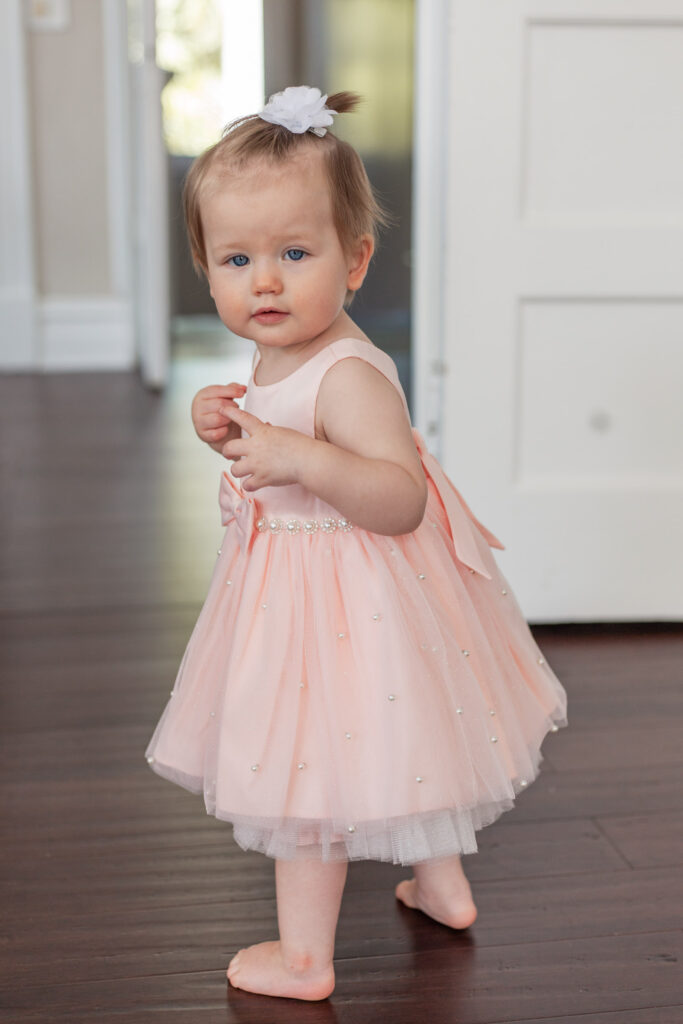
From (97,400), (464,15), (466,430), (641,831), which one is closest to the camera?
(641,831)

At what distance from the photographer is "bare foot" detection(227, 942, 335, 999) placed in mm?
1124

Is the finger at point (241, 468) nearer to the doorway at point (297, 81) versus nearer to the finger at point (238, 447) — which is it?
the finger at point (238, 447)

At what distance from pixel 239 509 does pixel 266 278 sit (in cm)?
23

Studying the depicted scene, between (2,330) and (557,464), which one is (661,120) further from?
(2,330)

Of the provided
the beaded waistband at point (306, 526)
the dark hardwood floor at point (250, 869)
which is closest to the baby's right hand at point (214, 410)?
the beaded waistband at point (306, 526)

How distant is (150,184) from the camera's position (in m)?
4.65

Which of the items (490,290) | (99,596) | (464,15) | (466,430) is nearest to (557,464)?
(466,430)

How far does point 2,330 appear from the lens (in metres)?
5.32

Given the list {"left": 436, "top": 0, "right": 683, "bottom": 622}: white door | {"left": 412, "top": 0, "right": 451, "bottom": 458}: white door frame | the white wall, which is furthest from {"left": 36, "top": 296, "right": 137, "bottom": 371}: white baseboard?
{"left": 436, "top": 0, "right": 683, "bottom": 622}: white door

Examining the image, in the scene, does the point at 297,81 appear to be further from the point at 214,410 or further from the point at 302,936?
the point at 302,936

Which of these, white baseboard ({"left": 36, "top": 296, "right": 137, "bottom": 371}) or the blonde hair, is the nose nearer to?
the blonde hair

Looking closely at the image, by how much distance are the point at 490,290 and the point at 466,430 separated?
9.2 inches

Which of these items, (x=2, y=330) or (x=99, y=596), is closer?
(x=99, y=596)

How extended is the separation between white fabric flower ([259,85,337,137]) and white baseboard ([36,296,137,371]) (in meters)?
4.53
